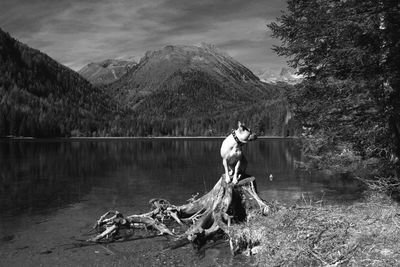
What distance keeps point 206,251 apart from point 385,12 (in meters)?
10.1

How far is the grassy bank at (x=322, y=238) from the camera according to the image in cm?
988

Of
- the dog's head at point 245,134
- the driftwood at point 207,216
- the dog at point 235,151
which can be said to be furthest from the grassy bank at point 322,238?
the dog's head at point 245,134

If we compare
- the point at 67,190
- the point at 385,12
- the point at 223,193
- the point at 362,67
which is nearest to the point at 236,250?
the point at 223,193

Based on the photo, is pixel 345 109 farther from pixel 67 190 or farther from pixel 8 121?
pixel 8 121

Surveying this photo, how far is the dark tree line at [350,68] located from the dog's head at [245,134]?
3.82m

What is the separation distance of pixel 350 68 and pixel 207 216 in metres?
8.29

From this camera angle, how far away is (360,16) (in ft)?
44.1

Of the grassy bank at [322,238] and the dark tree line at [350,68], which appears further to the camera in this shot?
the dark tree line at [350,68]

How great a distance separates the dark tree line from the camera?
1383 cm

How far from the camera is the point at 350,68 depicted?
16438 mm

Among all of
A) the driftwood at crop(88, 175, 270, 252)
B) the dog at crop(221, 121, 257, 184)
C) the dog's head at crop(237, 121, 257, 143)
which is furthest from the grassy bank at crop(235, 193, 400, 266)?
the dog's head at crop(237, 121, 257, 143)

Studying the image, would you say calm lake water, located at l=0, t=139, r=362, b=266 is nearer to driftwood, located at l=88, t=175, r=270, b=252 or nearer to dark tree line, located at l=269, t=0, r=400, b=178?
driftwood, located at l=88, t=175, r=270, b=252

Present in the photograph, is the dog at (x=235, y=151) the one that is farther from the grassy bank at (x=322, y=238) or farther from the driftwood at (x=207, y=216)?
the grassy bank at (x=322, y=238)

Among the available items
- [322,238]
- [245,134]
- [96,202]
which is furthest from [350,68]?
[96,202]
